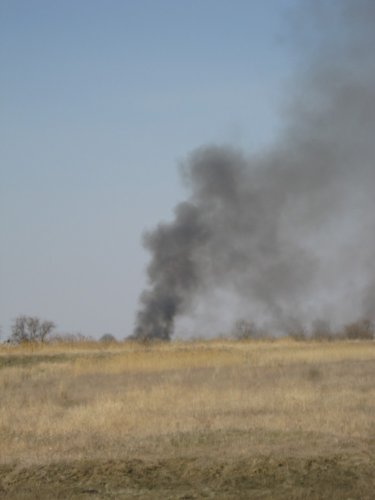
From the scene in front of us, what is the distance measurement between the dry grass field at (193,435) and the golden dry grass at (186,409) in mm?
33

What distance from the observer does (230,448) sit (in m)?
13.0

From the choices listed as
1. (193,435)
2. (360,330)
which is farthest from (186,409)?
(360,330)

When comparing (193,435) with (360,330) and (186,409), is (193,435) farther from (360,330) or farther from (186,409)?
(360,330)

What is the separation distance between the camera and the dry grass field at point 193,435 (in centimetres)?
1103

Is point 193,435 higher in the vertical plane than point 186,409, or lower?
lower

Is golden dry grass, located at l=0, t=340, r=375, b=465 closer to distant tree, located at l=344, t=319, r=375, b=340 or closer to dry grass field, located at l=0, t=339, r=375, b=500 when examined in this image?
dry grass field, located at l=0, t=339, r=375, b=500

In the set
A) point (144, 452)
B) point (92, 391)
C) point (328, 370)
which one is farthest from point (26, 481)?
point (328, 370)

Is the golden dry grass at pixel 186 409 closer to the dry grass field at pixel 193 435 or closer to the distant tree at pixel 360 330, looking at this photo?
the dry grass field at pixel 193 435

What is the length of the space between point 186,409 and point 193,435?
14.6 feet

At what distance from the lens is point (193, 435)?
14.4 meters

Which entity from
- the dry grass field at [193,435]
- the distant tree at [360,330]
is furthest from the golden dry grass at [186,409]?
Answer: the distant tree at [360,330]

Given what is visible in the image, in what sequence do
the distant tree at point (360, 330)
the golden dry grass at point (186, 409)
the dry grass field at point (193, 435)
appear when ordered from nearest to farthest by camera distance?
the dry grass field at point (193, 435) < the golden dry grass at point (186, 409) < the distant tree at point (360, 330)

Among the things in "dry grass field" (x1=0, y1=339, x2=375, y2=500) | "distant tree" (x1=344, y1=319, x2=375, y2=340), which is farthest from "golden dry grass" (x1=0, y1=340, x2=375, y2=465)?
"distant tree" (x1=344, y1=319, x2=375, y2=340)

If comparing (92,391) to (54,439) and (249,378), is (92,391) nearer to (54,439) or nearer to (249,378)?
(249,378)
